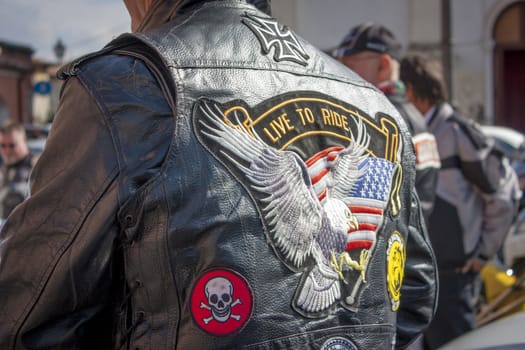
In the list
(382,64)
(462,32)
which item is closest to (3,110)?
(462,32)

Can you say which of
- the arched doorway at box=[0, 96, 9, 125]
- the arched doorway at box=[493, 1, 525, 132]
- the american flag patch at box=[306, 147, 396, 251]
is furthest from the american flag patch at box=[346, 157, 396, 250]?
the arched doorway at box=[0, 96, 9, 125]

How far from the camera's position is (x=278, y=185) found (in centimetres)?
141

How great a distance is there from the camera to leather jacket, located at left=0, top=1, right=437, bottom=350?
127cm

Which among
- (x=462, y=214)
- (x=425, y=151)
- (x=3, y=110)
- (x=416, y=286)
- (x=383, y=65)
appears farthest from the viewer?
(x=3, y=110)

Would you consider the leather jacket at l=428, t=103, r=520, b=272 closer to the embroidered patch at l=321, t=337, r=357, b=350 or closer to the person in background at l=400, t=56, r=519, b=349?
the person in background at l=400, t=56, r=519, b=349

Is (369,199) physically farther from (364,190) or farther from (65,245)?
(65,245)

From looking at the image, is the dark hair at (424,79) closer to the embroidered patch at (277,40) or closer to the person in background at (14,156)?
the embroidered patch at (277,40)

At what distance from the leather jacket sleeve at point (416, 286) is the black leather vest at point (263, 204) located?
0.34 ft

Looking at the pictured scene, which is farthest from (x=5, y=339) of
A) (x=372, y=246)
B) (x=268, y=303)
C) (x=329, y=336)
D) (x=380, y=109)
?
(x=380, y=109)

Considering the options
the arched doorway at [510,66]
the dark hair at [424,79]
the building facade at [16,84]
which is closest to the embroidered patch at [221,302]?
the dark hair at [424,79]

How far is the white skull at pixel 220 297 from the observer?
1.30 metres

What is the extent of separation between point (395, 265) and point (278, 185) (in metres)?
0.39

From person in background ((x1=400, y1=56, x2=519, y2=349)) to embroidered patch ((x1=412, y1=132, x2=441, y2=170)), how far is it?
55cm

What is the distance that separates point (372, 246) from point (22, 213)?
71 centimetres
